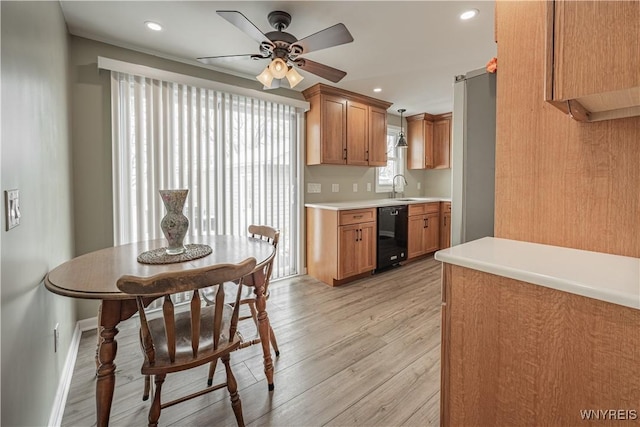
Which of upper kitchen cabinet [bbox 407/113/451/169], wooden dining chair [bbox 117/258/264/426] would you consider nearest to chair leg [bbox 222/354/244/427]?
wooden dining chair [bbox 117/258/264/426]

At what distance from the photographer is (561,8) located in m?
0.84

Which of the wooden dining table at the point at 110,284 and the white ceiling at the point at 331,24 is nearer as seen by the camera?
the wooden dining table at the point at 110,284

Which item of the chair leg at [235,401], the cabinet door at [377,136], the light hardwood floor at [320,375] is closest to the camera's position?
the chair leg at [235,401]

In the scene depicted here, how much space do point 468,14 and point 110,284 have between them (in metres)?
2.67

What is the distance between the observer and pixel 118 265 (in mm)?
1529

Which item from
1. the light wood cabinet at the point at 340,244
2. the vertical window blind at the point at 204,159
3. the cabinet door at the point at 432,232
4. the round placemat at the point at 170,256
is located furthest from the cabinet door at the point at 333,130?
the round placemat at the point at 170,256

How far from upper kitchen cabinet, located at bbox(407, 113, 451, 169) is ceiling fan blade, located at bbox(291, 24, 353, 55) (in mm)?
3553

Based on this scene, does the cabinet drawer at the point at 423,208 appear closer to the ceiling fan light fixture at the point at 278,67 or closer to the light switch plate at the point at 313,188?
the light switch plate at the point at 313,188

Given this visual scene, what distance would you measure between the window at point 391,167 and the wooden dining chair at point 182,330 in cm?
388

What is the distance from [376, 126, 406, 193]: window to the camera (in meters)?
4.98

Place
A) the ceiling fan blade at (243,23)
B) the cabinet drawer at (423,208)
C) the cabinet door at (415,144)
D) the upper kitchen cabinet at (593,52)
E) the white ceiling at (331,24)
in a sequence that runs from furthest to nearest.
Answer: the cabinet door at (415,144) < the cabinet drawer at (423,208) < the white ceiling at (331,24) < the ceiling fan blade at (243,23) < the upper kitchen cabinet at (593,52)

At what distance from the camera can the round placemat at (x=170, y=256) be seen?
5.17 ft

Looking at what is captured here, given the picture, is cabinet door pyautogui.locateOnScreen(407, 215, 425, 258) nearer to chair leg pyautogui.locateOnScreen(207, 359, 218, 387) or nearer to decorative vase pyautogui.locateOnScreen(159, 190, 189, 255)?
chair leg pyautogui.locateOnScreen(207, 359, 218, 387)

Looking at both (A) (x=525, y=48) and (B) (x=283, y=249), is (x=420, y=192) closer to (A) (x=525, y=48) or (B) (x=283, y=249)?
(B) (x=283, y=249)
